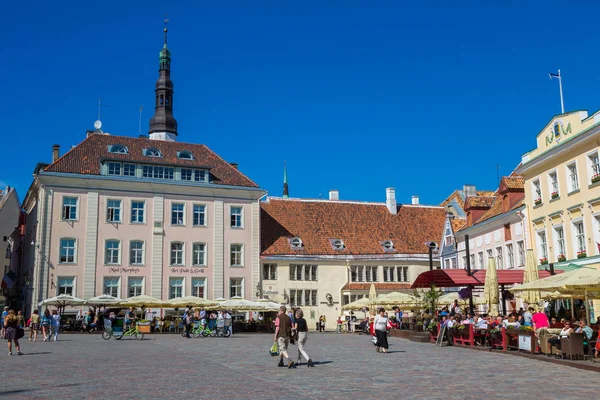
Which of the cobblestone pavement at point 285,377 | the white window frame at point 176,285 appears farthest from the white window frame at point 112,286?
the cobblestone pavement at point 285,377

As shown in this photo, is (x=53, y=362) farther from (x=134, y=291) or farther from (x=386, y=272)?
(x=386, y=272)

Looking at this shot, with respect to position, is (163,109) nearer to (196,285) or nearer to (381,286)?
(196,285)

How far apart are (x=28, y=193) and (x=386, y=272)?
29931mm

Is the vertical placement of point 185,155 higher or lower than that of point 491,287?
higher

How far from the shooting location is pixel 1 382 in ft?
46.2

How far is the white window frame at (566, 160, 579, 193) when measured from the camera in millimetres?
32281

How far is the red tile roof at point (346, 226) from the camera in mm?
55906

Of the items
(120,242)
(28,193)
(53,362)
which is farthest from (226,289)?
(53,362)

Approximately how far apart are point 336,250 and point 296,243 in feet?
11.4

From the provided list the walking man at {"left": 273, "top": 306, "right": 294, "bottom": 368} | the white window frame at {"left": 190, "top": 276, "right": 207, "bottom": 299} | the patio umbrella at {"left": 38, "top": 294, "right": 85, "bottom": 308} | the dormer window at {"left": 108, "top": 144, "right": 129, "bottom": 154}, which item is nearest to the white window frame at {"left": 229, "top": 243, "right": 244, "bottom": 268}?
the white window frame at {"left": 190, "top": 276, "right": 207, "bottom": 299}

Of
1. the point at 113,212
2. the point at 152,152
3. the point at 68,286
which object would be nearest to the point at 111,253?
the point at 113,212

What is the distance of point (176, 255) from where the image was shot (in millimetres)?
49688

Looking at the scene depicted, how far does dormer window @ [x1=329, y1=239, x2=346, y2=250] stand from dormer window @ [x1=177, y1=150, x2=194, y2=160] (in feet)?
45.3

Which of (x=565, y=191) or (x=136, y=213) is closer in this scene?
(x=565, y=191)
